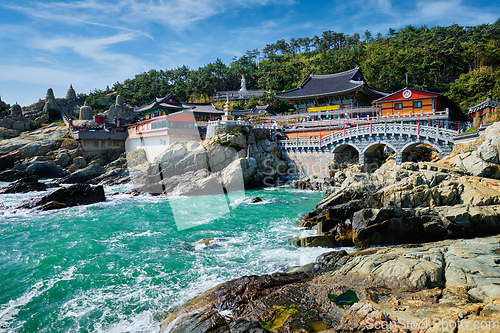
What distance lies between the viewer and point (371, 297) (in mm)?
8734

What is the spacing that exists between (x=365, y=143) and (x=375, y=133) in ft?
5.31

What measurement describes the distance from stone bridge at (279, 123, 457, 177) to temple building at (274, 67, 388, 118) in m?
9.18

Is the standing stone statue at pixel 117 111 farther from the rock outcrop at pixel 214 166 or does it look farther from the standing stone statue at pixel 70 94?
the rock outcrop at pixel 214 166

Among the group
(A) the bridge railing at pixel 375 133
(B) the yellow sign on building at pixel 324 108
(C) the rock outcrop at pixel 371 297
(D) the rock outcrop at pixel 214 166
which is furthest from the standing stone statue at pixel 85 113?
(C) the rock outcrop at pixel 371 297

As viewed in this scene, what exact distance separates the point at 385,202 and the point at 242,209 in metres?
12.2

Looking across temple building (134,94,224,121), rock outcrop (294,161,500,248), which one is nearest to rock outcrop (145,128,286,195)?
temple building (134,94,224,121)

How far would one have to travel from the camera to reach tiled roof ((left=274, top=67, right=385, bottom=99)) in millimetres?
43531

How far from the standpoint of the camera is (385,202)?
18.1m

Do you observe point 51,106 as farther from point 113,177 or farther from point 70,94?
point 113,177

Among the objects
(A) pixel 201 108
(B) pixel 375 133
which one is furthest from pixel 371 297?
(A) pixel 201 108

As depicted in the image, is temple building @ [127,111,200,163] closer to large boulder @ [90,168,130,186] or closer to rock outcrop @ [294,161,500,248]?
large boulder @ [90,168,130,186]

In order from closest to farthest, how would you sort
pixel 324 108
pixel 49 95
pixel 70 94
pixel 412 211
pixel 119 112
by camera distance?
pixel 412 211 < pixel 324 108 < pixel 49 95 < pixel 119 112 < pixel 70 94

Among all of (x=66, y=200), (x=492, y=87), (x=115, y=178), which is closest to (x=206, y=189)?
(x=66, y=200)

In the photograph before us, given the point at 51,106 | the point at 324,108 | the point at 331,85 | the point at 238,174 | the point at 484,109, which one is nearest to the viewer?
the point at 484,109
